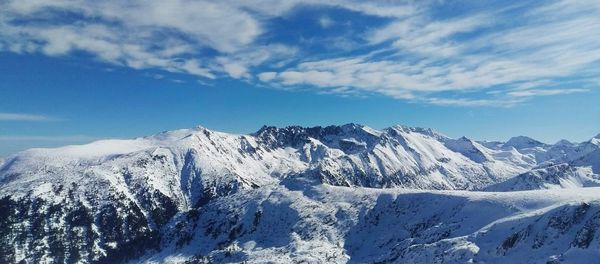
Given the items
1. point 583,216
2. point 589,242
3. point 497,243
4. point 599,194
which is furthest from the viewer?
point 599,194

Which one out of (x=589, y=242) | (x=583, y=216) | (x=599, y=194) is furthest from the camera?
(x=599, y=194)

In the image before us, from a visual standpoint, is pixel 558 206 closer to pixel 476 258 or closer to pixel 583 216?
pixel 583 216

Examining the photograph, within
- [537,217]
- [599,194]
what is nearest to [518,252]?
[537,217]

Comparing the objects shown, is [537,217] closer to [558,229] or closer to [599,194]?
[558,229]

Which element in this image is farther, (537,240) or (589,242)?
(537,240)

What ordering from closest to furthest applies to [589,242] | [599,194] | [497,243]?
[589,242] < [497,243] < [599,194]

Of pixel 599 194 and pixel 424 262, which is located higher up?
pixel 599 194

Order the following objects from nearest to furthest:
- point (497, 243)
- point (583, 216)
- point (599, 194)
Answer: point (583, 216), point (497, 243), point (599, 194)

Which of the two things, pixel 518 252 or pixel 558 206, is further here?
pixel 558 206

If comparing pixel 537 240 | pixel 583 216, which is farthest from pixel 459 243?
pixel 583 216
